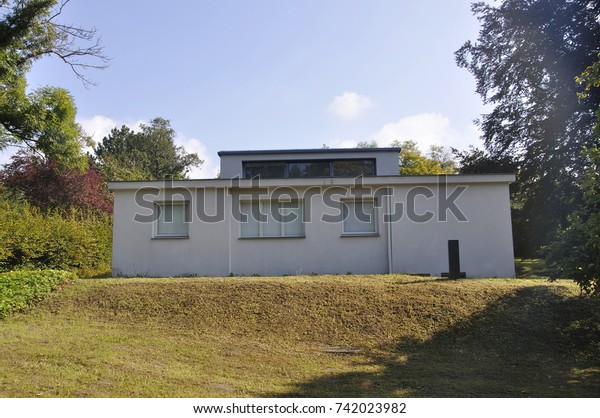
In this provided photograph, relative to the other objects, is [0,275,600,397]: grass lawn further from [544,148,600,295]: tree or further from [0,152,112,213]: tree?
[0,152,112,213]: tree

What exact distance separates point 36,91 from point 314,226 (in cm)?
1561

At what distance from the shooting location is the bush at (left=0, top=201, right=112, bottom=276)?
15469 mm

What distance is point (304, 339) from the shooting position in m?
9.13

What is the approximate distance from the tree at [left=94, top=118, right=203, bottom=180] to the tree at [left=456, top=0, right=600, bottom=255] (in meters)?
30.5

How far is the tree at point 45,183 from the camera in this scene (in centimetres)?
2745

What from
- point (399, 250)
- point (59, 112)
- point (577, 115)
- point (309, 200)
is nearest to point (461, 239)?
point (399, 250)

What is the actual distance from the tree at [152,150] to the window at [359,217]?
34.4 metres

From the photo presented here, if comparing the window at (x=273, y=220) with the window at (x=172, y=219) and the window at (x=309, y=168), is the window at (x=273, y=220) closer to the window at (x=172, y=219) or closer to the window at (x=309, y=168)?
the window at (x=172, y=219)

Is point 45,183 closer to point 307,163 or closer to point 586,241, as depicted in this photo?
point 307,163

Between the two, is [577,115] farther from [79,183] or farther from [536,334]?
[79,183]

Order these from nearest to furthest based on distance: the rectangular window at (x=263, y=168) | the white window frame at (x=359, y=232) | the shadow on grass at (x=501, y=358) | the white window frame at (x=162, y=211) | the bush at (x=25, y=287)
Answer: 1. the shadow on grass at (x=501, y=358)
2. the bush at (x=25, y=287)
3. the white window frame at (x=359, y=232)
4. the white window frame at (x=162, y=211)
5. the rectangular window at (x=263, y=168)

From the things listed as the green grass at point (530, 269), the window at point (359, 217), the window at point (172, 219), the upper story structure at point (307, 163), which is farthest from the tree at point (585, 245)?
the green grass at point (530, 269)

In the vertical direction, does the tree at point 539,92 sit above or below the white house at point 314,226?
above

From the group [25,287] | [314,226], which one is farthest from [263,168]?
[25,287]
